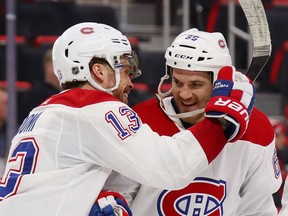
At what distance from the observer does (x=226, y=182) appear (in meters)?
2.89

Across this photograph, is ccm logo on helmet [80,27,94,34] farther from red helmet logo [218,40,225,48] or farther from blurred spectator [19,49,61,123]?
blurred spectator [19,49,61,123]

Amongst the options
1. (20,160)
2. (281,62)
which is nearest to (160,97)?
(20,160)

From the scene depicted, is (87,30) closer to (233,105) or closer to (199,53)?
(199,53)

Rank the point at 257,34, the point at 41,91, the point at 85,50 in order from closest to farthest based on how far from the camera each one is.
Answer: the point at 85,50
the point at 257,34
the point at 41,91

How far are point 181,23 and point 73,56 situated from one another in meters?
3.56

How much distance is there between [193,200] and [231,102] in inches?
16.0

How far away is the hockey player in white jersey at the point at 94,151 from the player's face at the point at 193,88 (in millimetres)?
198

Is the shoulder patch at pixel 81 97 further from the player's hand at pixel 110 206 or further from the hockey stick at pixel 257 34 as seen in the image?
the hockey stick at pixel 257 34

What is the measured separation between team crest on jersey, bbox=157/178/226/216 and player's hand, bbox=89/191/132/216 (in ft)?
0.62

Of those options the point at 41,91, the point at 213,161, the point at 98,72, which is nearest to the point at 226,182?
the point at 213,161

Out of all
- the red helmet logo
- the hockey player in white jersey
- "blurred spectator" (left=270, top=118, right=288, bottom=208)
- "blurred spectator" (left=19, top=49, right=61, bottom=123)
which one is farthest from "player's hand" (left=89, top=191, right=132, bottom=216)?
"blurred spectator" (left=270, top=118, right=288, bottom=208)

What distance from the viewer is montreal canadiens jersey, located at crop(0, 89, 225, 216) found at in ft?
8.50

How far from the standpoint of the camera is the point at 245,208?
2979mm

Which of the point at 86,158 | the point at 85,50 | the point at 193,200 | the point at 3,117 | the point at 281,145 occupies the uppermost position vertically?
the point at 85,50
